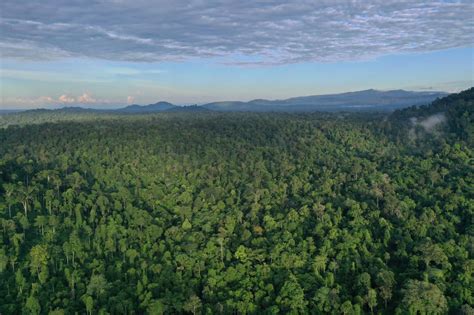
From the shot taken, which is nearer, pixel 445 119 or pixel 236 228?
pixel 236 228

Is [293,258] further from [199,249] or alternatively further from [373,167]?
[373,167]

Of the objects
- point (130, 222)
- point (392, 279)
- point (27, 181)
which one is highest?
point (27, 181)

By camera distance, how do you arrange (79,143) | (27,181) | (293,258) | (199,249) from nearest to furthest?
(293,258), (199,249), (27,181), (79,143)

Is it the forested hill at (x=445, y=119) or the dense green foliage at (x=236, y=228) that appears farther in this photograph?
the forested hill at (x=445, y=119)

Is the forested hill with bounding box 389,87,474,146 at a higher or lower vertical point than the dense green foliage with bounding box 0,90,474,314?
higher

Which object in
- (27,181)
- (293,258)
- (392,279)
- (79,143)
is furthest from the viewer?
(79,143)

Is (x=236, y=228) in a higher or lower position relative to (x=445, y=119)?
lower

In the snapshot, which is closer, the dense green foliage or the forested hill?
the dense green foliage

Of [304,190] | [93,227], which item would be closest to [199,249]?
[93,227]
